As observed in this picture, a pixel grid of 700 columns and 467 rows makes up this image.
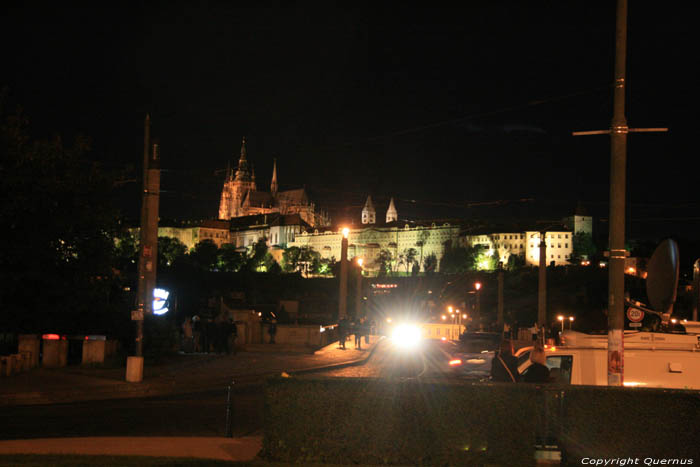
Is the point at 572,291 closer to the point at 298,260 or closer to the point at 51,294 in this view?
the point at 298,260

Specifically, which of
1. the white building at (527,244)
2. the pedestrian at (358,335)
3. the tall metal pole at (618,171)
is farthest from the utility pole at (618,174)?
the white building at (527,244)

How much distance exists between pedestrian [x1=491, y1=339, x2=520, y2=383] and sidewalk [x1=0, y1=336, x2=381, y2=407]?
8.05m

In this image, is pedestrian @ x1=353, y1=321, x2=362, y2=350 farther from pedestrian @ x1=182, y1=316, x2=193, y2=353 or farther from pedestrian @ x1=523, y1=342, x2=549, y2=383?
pedestrian @ x1=523, y1=342, x2=549, y2=383

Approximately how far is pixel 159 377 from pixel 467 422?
527 inches

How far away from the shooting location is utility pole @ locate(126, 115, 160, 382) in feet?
59.5

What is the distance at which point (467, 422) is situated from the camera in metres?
8.02

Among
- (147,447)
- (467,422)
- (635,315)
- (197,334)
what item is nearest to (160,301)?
(197,334)

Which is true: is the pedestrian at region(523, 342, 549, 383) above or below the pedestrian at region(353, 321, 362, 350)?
above

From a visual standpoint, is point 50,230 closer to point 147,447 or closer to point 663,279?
point 147,447

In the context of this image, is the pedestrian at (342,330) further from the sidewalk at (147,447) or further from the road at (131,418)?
the sidewalk at (147,447)

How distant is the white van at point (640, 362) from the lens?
1033 cm

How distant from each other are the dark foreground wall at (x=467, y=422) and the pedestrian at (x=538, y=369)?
244 centimetres

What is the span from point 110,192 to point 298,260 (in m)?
177

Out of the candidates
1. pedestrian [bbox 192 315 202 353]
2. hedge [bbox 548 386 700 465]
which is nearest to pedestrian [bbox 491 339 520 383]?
hedge [bbox 548 386 700 465]
